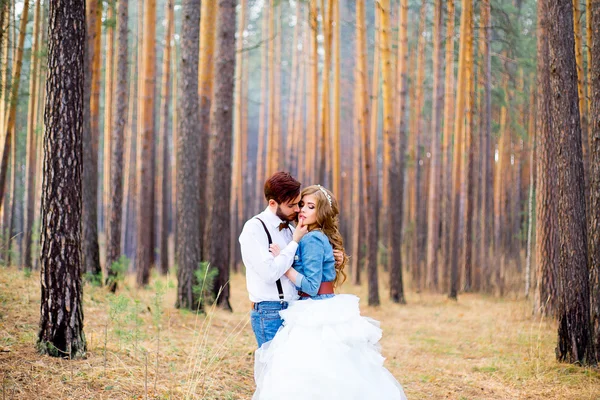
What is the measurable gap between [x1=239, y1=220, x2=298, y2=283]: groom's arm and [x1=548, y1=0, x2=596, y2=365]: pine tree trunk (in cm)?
386

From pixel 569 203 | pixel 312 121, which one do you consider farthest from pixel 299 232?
pixel 312 121

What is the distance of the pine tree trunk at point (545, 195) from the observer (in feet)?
29.5

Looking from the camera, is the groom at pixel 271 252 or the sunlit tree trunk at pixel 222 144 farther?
the sunlit tree trunk at pixel 222 144

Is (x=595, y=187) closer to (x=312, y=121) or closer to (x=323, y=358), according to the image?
(x=323, y=358)

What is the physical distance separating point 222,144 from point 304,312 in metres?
6.40

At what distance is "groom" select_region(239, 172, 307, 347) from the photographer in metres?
4.11

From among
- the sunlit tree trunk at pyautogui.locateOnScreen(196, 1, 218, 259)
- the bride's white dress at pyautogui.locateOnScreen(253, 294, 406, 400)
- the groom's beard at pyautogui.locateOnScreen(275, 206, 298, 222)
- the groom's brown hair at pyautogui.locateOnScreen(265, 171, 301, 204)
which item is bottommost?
the bride's white dress at pyautogui.locateOnScreen(253, 294, 406, 400)

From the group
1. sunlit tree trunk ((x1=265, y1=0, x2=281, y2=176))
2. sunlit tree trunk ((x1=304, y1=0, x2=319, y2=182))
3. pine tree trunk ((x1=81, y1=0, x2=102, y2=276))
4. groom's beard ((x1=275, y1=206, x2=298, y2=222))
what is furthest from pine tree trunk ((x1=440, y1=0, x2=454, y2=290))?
groom's beard ((x1=275, y1=206, x2=298, y2=222))

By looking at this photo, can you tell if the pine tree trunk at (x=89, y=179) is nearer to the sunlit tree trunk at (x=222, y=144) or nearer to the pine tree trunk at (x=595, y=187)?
the sunlit tree trunk at (x=222, y=144)

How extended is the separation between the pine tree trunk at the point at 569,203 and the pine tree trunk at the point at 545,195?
2.31 m

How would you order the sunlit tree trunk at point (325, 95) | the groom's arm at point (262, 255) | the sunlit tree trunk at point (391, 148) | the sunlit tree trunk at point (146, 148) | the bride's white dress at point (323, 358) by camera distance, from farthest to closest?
the sunlit tree trunk at point (325, 95) < the sunlit tree trunk at point (391, 148) < the sunlit tree trunk at point (146, 148) < the groom's arm at point (262, 255) < the bride's white dress at point (323, 358)

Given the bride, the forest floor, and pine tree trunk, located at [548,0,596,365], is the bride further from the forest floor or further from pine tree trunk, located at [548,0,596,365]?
pine tree trunk, located at [548,0,596,365]

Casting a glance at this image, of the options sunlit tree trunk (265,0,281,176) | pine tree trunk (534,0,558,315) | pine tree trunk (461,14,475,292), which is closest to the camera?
pine tree trunk (534,0,558,315)

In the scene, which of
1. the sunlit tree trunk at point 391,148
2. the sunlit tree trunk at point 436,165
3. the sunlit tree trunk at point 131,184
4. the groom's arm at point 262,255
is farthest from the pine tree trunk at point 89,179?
the sunlit tree trunk at point 131,184
